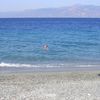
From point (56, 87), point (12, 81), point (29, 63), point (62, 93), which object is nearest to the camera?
point (62, 93)

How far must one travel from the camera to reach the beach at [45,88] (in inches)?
567

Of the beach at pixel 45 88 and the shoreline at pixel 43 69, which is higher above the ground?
the beach at pixel 45 88

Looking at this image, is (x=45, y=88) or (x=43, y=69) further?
(x=43, y=69)

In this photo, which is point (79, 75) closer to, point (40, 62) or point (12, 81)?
point (12, 81)

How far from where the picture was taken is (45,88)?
1616 centimetres

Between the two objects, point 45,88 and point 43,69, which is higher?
point 45,88

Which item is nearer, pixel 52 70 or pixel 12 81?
pixel 12 81

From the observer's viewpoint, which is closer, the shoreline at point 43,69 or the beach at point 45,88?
the beach at point 45,88

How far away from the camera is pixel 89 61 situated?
28.9 metres

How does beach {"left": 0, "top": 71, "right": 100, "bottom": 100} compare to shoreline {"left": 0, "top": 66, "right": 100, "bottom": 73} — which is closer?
beach {"left": 0, "top": 71, "right": 100, "bottom": 100}

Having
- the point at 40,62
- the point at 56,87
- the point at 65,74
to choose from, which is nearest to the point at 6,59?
the point at 40,62

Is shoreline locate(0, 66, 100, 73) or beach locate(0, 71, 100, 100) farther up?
beach locate(0, 71, 100, 100)

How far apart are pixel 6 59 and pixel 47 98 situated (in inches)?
655

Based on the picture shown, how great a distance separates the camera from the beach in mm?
14391
